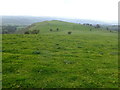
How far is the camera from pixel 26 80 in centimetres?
984

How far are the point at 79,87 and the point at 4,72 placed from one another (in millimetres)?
6054

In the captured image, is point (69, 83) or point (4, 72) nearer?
point (69, 83)

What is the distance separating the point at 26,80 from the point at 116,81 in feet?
22.2

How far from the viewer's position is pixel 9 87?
29.2 ft

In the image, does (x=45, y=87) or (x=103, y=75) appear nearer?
(x=45, y=87)

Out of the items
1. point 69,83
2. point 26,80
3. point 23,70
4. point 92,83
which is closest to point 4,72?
point 23,70

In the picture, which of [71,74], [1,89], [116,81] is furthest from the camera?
[71,74]

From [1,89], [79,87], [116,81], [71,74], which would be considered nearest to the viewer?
[1,89]

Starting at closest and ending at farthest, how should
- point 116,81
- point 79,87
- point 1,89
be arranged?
point 1,89 < point 79,87 < point 116,81

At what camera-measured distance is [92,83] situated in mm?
10039

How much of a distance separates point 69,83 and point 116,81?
3762 mm

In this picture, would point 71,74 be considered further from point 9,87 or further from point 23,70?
point 9,87

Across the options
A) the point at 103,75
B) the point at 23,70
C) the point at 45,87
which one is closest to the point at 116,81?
the point at 103,75

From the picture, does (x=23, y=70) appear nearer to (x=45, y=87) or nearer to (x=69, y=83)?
(x=45, y=87)
